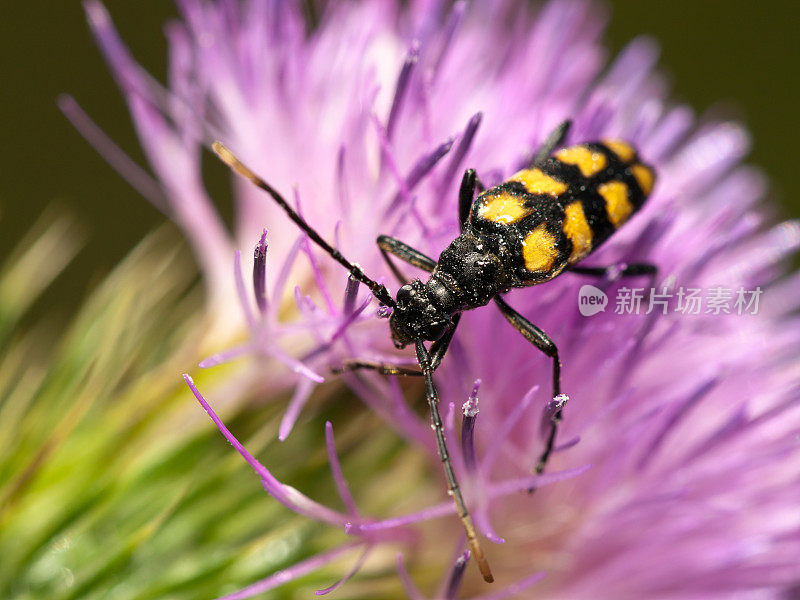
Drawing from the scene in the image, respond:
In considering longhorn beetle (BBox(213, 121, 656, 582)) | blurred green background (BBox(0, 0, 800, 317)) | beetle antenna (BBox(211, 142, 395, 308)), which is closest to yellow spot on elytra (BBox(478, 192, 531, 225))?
longhorn beetle (BBox(213, 121, 656, 582))

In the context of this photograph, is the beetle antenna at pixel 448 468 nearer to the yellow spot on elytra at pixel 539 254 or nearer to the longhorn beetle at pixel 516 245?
the longhorn beetle at pixel 516 245

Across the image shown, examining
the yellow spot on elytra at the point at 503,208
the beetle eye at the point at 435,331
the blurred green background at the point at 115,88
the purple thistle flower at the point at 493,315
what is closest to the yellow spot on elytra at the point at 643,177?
the purple thistle flower at the point at 493,315

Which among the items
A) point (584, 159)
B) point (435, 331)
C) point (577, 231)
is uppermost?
point (584, 159)

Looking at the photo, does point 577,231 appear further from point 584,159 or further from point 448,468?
point 448,468

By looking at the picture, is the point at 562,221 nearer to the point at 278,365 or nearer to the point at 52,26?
the point at 278,365

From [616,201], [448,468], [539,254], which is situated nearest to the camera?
[448,468]

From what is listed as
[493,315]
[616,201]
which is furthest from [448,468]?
[616,201]

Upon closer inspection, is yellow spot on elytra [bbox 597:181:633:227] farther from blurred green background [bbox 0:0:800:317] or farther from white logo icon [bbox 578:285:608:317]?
blurred green background [bbox 0:0:800:317]
